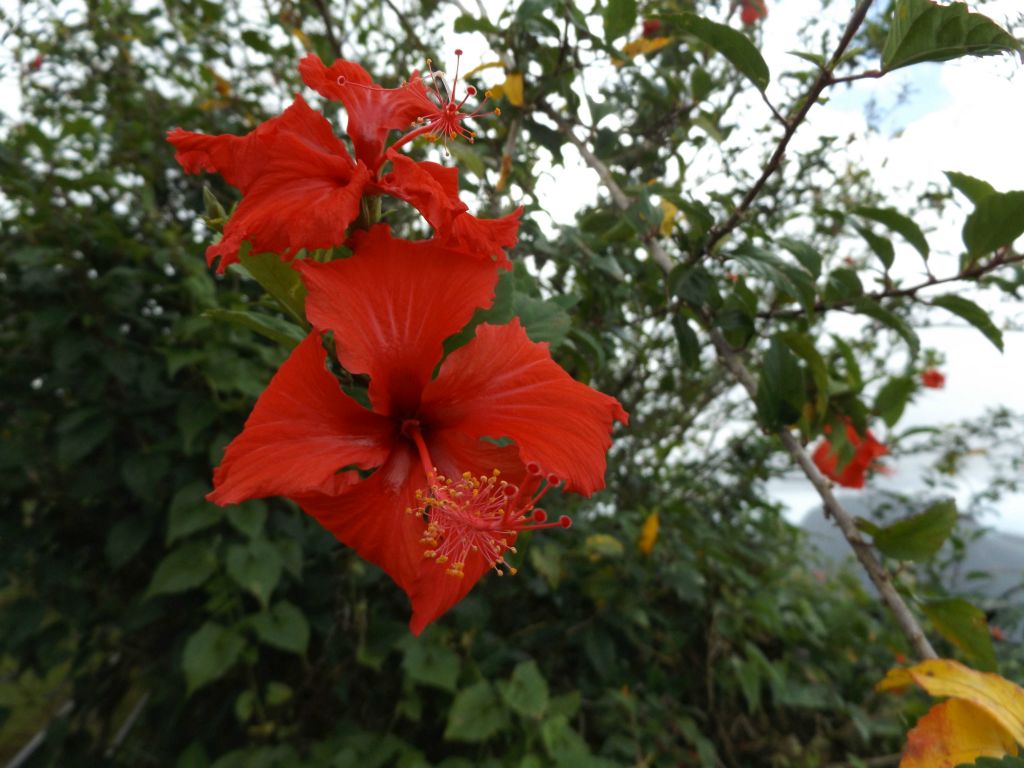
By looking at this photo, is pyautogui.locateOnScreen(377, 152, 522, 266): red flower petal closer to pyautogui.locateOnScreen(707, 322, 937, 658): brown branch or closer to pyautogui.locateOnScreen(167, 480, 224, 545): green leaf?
pyautogui.locateOnScreen(707, 322, 937, 658): brown branch

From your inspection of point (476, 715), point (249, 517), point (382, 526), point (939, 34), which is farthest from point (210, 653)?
point (939, 34)

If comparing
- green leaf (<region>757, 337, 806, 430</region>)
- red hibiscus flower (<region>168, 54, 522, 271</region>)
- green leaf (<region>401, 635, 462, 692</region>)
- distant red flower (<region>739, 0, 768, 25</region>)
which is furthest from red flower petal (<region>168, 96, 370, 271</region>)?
distant red flower (<region>739, 0, 768, 25</region>)

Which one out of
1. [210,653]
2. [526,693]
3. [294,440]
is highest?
[294,440]

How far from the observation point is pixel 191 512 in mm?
1229

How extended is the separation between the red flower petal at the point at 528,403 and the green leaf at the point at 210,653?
923 millimetres

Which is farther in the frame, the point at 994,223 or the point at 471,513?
the point at 994,223

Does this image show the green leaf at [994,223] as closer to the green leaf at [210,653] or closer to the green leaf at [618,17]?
the green leaf at [618,17]

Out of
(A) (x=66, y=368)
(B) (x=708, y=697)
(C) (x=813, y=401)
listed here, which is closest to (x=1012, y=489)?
(B) (x=708, y=697)

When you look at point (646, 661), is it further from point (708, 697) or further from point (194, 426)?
point (194, 426)

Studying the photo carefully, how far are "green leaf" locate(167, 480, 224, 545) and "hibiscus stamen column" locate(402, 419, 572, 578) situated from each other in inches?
34.7

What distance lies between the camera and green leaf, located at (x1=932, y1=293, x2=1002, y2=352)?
80 cm

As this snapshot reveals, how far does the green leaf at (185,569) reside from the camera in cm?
120

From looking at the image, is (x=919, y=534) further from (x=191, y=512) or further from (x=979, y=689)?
(x=191, y=512)

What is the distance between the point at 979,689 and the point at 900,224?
0.54 meters
